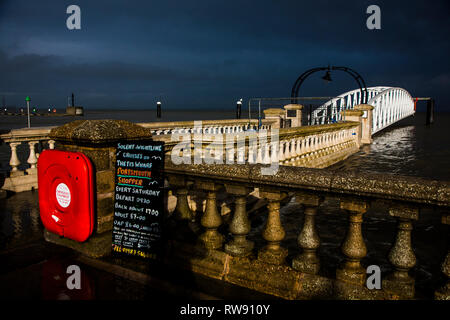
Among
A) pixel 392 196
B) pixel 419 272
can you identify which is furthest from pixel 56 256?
pixel 419 272

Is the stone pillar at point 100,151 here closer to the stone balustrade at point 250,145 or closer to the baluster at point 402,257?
the stone balustrade at point 250,145

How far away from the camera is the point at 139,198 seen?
3406 mm

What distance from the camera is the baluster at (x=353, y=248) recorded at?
8.54 ft

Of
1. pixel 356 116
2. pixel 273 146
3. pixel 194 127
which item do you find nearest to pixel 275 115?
pixel 356 116

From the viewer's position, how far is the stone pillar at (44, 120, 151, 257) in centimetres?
351

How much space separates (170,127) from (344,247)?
1181 cm

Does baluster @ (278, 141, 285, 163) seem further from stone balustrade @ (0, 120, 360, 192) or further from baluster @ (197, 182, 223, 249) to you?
baluster @ (197, 182, 223, 249)

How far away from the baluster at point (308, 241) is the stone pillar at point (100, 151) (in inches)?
77.8

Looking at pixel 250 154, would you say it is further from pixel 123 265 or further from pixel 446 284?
pixel 446 284

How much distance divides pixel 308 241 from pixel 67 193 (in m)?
2.54

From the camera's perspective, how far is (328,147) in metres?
12.7

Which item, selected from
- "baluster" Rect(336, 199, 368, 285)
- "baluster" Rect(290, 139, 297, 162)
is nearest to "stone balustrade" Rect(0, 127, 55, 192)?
"baluster" Rect(290, 139, 297, 162)

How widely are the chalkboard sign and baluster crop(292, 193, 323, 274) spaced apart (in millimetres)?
1355

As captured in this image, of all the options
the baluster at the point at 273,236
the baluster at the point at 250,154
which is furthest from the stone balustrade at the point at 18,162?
the baluster at the point at 273,236
